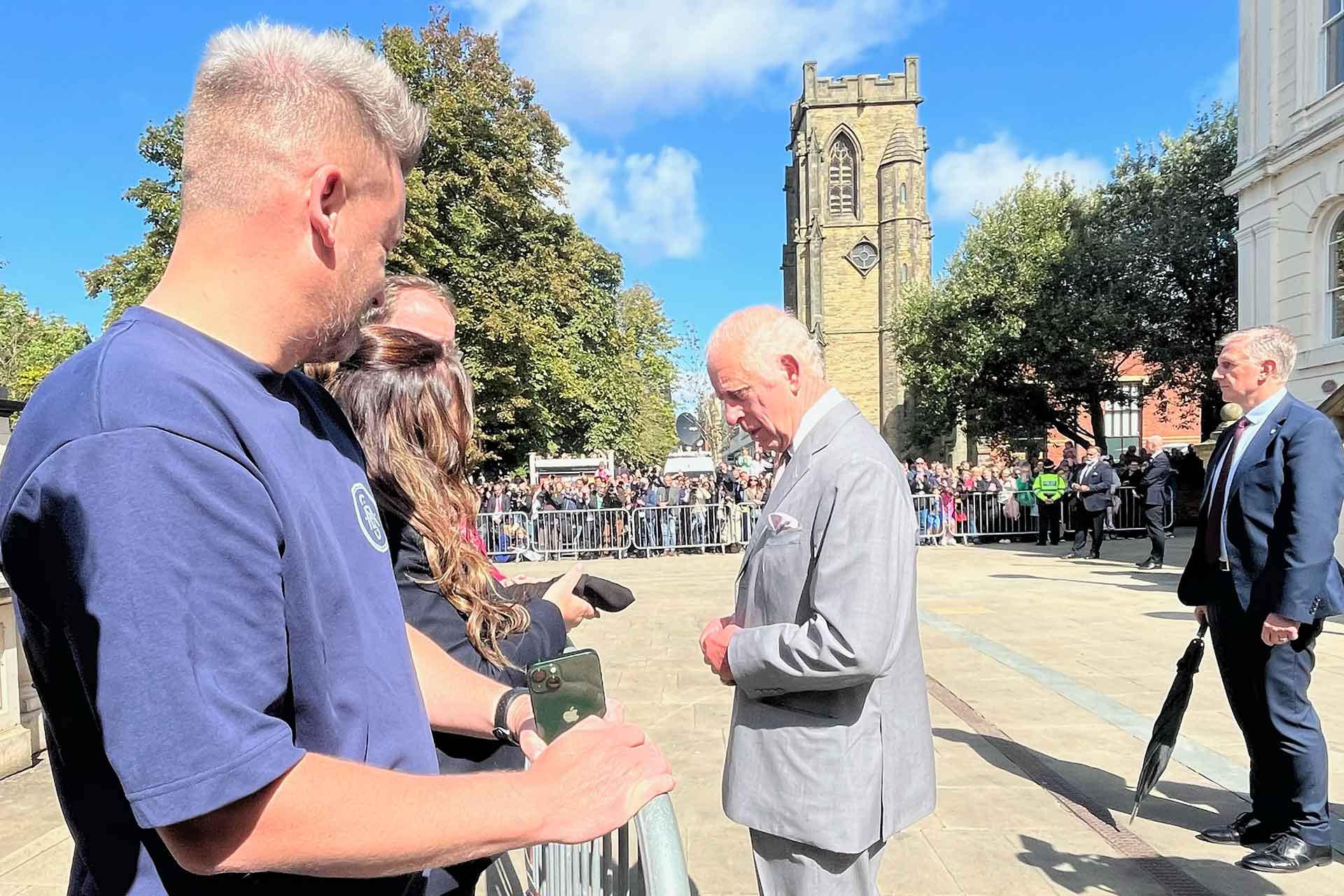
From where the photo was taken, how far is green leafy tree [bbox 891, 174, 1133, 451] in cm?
2462

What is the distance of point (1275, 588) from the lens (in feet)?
10.9

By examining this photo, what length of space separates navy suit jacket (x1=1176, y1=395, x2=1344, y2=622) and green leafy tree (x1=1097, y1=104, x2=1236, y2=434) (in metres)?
21.2

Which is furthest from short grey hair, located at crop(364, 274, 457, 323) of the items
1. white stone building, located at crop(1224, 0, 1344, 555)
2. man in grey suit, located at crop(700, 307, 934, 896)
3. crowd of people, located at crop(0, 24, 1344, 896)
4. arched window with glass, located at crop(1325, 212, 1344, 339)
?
arched window with glass, located at crop(1325, 212, 1344, 339)

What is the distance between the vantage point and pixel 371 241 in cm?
99

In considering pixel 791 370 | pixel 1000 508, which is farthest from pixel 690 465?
pixel 791 370

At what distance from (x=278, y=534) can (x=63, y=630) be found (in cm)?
20

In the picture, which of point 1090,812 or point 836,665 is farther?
point 1090,812

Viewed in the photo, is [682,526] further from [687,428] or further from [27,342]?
[27,342]

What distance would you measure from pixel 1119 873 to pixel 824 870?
6.89 ft

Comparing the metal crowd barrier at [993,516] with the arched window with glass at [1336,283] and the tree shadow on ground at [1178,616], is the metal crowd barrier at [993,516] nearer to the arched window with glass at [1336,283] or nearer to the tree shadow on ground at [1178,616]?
the arched window with glass at [1336,283]

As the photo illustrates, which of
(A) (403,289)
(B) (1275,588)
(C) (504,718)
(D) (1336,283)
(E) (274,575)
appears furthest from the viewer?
(D) (1336,283)

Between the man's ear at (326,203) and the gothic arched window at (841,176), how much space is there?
49329 millimetres

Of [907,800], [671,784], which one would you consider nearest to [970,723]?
[907,800]

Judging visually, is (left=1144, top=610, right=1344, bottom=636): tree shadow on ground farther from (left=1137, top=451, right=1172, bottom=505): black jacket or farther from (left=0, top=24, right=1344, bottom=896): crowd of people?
(left=0, top=24, right=1344, bottom=896): crowd of people
